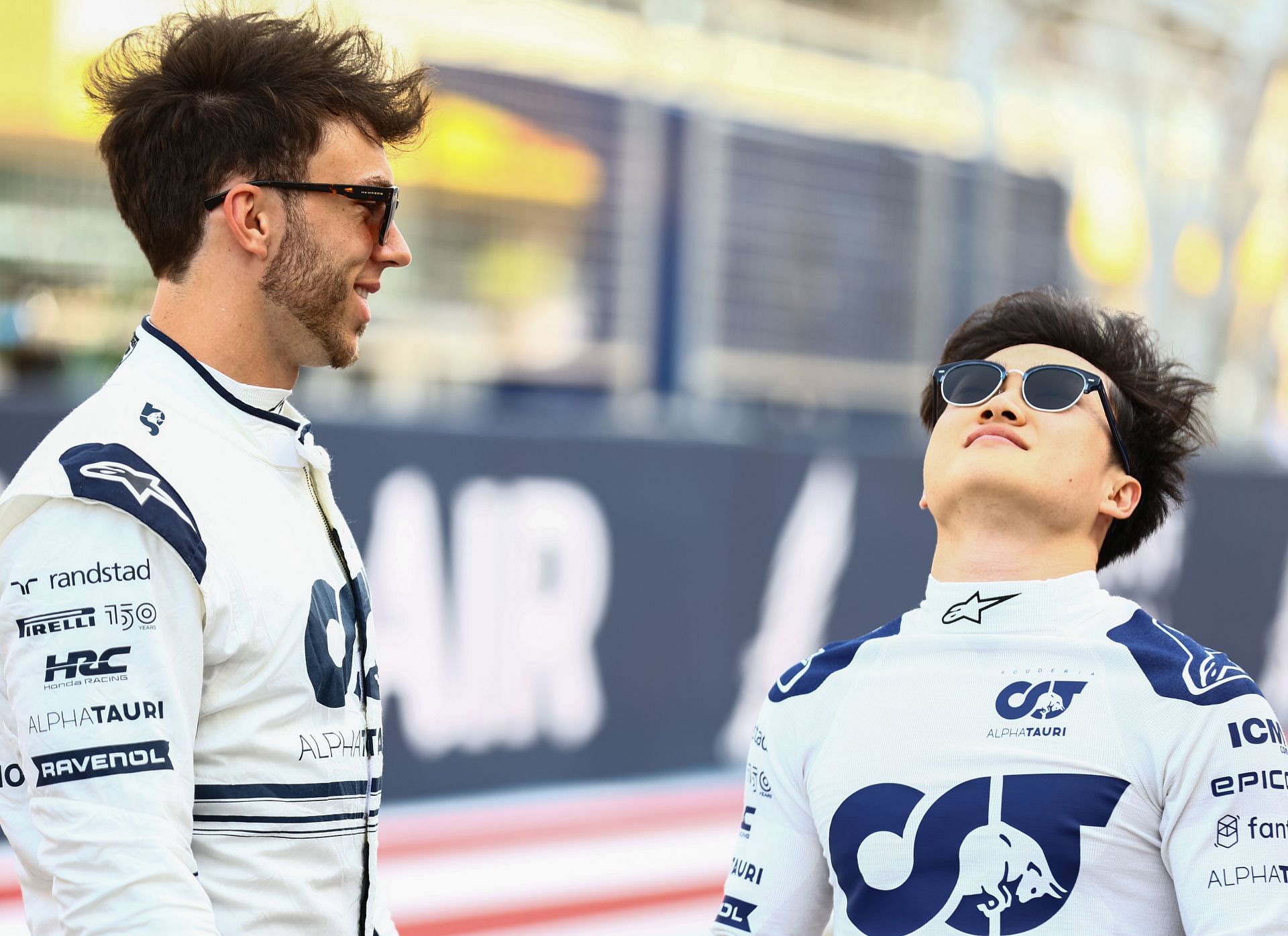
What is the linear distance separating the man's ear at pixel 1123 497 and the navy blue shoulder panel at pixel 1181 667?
0.21 m

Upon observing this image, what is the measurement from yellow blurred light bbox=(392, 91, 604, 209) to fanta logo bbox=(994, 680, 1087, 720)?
4.68 meters

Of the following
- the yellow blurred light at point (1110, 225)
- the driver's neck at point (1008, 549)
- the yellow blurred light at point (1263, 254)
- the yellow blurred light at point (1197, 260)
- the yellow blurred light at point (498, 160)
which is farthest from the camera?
the yellow blurred light at point (1263, 254)

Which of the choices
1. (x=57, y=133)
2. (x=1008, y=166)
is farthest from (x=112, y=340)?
(x=1008, y=166)

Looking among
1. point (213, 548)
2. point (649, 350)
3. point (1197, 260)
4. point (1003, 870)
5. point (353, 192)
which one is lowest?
point (1003, 870)

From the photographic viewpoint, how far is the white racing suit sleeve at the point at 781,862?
2084 millimetres

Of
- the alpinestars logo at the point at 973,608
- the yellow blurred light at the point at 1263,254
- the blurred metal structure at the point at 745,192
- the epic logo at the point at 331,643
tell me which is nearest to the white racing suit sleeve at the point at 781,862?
the alpinestars logo at the point at 973,608

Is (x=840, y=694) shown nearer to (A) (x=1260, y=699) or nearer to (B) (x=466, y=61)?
(A) (x=1260, y=699)

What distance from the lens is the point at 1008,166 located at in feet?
28.8

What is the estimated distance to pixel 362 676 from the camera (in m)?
2.08

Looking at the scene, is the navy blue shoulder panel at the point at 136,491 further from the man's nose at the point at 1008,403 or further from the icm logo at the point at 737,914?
the man's nose at the point at 1008,403

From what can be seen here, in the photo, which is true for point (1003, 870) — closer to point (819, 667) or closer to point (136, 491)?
point (819, 667)

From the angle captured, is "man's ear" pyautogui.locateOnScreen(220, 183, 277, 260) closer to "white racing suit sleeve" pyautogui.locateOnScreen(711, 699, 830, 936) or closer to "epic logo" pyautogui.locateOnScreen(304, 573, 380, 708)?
"epic logo" pyautogui.locateOnScreen(304, 573, 380, 708)

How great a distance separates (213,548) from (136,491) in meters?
0.12

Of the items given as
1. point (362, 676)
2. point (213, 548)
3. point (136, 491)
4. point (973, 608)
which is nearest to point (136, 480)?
point (136, 491)
